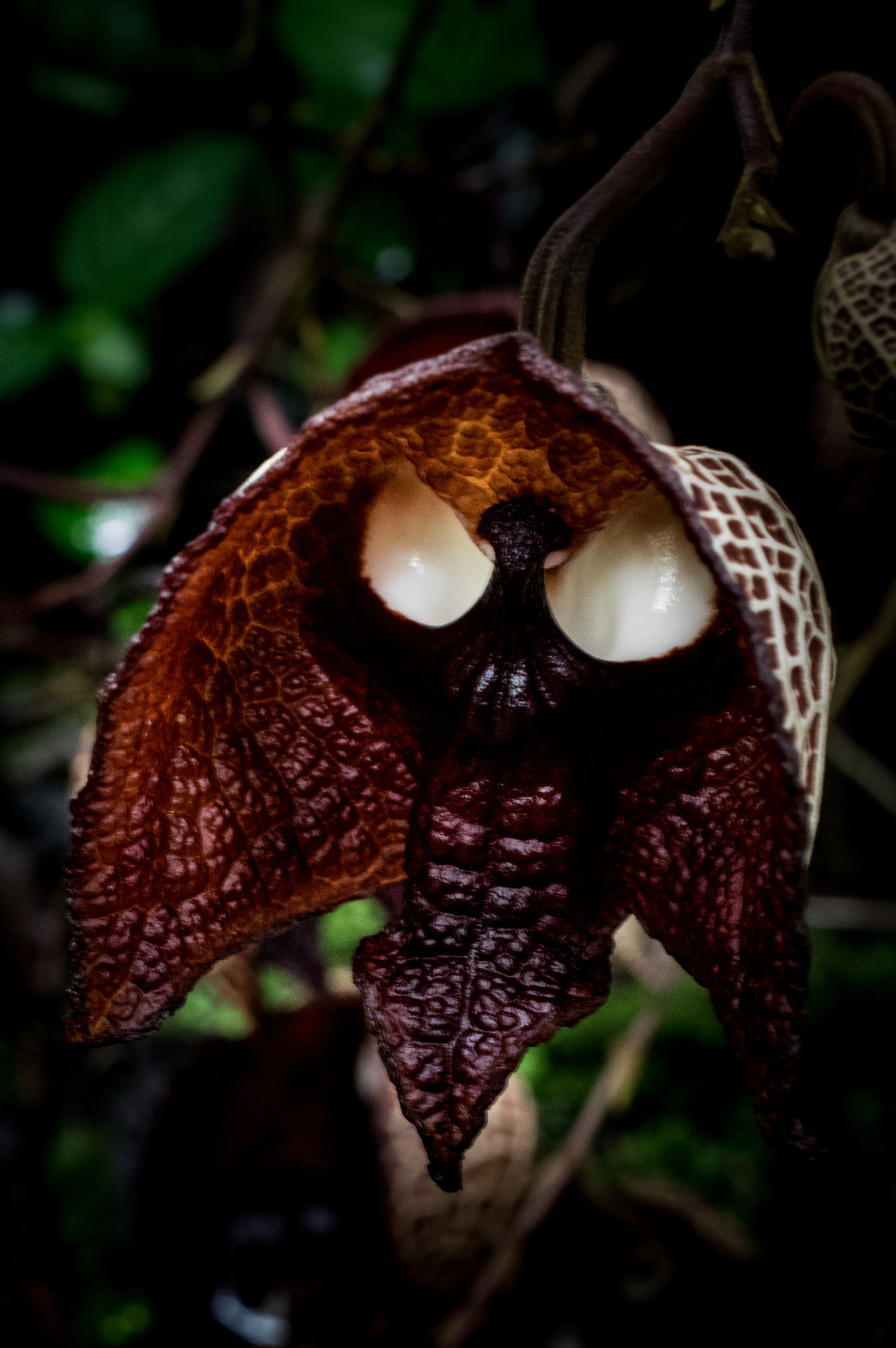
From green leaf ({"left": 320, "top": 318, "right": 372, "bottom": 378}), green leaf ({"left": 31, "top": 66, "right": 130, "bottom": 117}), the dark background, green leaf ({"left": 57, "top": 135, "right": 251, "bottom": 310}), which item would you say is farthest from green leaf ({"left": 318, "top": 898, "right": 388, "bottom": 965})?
green leaf ({"left": 31, "top": 66, "right": 130, "bottom": 117})

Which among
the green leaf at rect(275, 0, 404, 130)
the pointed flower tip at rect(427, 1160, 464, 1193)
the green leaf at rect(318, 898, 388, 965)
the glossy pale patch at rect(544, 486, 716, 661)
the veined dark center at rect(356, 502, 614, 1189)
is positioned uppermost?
the green leaf at rect(275, 0, 404, 130)

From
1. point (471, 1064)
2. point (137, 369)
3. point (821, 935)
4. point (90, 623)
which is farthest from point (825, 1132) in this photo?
point (137, 369)

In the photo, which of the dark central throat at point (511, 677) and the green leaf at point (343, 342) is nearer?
the dark central throat at point (511, 677)

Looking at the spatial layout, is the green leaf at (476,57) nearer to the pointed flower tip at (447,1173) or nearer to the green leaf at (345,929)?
the green leaf at (345,929)

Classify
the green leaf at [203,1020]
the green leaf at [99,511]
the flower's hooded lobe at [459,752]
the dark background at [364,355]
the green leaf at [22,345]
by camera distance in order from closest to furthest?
the flower's hooded lobe at [459,752] → the dark background at [364,355] → the green leaf at [203,1020] → the green leaf at [22,345] → the green leaf at [99,511]

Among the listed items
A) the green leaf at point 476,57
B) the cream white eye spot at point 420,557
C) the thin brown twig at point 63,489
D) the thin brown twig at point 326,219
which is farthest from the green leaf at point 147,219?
the cream white eye spot at point 420,557

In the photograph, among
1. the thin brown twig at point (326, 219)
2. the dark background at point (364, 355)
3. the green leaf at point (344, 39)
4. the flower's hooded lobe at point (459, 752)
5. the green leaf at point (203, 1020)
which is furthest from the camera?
the green leaf at point (203, 1020)

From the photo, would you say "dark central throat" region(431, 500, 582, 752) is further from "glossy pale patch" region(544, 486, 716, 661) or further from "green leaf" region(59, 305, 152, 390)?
"green leaf" region(59, 305, 152, 390)
